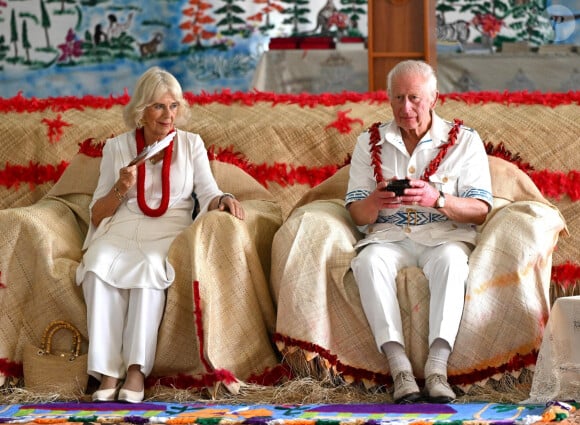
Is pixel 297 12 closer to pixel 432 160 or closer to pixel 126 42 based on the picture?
pixel 126 42

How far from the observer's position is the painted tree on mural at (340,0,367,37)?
32.3 feet

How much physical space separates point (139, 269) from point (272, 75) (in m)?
4.39

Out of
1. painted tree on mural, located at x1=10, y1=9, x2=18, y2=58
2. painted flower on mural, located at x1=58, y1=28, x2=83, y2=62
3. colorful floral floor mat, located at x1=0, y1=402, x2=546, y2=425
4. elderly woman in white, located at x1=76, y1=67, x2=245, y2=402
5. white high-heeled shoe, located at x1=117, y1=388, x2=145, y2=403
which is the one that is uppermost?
painted tree on mural, located at x1=10, y1=9, x2=18, y2=58

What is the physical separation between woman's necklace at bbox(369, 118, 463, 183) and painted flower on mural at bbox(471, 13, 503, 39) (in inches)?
223

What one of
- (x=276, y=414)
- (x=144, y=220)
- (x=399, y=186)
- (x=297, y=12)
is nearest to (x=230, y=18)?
(x=297, y=12)

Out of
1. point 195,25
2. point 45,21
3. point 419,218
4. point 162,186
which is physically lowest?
point 419,218

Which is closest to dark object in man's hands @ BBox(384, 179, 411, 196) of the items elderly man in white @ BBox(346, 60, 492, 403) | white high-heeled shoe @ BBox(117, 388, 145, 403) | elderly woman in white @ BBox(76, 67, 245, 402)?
elderly man in white @ BBox(346, 60, 492, 403)

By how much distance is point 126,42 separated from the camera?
10.1m

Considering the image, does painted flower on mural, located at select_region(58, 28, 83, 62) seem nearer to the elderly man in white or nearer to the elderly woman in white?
the elderly woman in white

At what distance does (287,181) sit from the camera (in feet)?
15.8

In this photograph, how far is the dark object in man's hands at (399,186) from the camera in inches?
156

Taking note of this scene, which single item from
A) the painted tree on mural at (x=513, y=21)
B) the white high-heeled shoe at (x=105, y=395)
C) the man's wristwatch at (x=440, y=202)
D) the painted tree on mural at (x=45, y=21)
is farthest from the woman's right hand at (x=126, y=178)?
the painted tree on mural at (x=45, y=21)

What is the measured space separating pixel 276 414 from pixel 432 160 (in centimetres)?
130

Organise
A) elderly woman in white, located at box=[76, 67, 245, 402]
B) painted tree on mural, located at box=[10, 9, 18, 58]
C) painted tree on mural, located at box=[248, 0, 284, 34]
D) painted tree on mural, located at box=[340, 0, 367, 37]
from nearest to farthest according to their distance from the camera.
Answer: elderly woman in white, located at box=[76, 67, 245, 402]
painted tree on mural, located at box=[340, 0, 367, 37]
painted tree on mural, located at box=[248, 0, 284, 34]
painted tree on mural, located at box=[10, 9, 18, 58]
